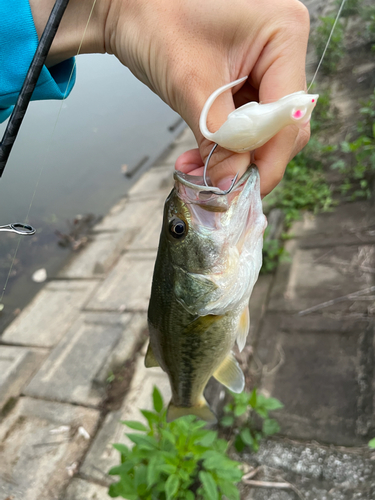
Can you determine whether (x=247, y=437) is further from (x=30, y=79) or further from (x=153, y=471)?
(x=30, y=79)

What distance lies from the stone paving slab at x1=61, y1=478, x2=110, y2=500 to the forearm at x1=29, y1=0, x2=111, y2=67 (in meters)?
2.85

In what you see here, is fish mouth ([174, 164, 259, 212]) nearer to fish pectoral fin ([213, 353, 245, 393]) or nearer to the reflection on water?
fish pectoral fin ([213, 353, 245, 393])

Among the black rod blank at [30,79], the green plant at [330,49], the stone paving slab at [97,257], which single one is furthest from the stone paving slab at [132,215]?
the green plant at [330,49]

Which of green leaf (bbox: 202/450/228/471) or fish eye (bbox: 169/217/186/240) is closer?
fish eye (bbox: 169/217/186/240)

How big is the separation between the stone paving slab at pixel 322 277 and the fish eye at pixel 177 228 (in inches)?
92.0

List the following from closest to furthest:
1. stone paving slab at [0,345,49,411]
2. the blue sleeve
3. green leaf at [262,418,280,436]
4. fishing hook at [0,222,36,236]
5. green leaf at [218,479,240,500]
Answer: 1. fishing hook at [0,222,36,236]
2. the blue sleeve
3. green leaf at [218,479,240,500]
4. green leaf at [262,418,280,436]
5. stone paving slab at [0,345,49,411]

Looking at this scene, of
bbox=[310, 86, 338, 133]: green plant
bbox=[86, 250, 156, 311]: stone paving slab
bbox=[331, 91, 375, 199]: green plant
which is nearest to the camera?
bbox=[331, 91, 375, 199]: green plant

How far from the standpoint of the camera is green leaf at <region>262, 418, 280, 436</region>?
8.16ft

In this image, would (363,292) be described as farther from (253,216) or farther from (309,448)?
(253,216)

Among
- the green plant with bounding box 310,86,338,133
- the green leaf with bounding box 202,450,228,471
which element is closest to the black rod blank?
the green leaf with bounding box 202,450,228,471

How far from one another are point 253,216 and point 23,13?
1244 millimetres

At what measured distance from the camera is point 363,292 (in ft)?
10.3

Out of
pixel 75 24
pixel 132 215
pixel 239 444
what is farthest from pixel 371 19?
pixel 239 444

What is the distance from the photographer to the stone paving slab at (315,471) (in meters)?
2.16
